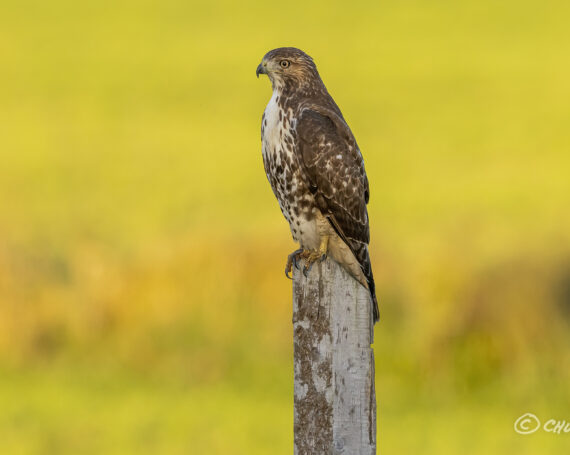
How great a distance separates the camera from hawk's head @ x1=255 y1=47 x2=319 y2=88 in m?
5.10

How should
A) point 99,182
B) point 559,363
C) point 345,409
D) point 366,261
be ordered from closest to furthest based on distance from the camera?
point 345,409 < point 366,261 < point 559,363 < point 99,182

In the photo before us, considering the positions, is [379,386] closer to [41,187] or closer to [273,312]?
[273,312]

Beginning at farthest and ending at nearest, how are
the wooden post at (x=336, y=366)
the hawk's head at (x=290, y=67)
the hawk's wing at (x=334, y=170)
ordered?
1. the hawk's head at (x=290, y=67)
2. the hawk's wing at (x=334, y=170)
3. the wooden post at (x=336, y=366)

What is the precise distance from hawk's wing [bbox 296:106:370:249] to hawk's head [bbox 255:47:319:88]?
0.70ft

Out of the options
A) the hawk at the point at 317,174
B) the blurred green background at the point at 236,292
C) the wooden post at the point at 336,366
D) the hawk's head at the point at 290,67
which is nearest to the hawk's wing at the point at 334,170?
the hawk at the point at 317,174

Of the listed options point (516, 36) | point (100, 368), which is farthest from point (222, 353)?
point (516, 36)

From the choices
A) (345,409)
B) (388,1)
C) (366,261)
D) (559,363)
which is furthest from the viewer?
(388,1)

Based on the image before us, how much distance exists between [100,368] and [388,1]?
77.5ft

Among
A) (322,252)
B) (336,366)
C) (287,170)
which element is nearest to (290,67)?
(287,170)

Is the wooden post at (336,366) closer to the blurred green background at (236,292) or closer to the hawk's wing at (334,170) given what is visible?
the hawk's wing at (334,170)

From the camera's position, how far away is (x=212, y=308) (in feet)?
27.5

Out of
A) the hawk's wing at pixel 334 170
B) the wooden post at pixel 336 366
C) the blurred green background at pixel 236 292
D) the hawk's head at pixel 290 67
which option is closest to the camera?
the wooden post at pixel 336 366

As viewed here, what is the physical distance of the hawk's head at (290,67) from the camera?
510cm

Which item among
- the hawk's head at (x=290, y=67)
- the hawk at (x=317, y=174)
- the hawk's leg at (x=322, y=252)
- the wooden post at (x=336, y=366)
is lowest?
the wooden post at (x=336, y=366)
